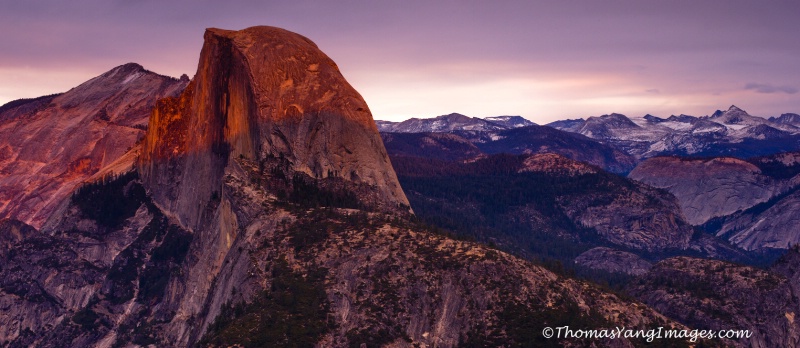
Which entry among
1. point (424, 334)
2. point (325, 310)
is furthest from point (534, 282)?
point (325, 310)

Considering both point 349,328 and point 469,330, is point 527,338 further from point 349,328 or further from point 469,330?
point 349,328

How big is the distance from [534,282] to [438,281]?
15970mm

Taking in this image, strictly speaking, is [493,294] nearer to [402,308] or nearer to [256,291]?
[402,308]

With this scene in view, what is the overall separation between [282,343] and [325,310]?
16.0 meters

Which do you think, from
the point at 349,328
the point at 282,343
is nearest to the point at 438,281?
the point at 349,328

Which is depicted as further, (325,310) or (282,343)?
(325,310)

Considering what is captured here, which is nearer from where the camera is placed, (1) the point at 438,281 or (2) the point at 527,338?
(2) the point at 527,338

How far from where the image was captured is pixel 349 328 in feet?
619

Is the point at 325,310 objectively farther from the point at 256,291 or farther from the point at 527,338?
the point at 527,338

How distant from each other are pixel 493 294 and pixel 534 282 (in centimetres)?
814

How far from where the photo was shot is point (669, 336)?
7490 inches

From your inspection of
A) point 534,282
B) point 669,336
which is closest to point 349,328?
point 534,282

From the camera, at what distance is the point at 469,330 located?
188875mm

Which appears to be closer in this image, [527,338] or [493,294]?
[527,338]
